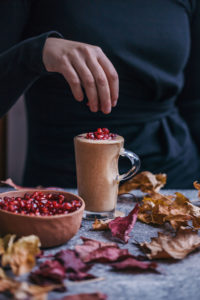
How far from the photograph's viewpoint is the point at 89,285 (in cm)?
61

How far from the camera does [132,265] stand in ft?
2.18

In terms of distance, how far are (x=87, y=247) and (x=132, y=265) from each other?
3.9 inches

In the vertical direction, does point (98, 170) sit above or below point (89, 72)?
below

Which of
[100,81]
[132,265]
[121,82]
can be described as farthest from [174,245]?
[121,82]

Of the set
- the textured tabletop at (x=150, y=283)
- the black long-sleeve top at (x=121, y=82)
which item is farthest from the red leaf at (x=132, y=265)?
the black long-sleeve top at (x=121, y=82)

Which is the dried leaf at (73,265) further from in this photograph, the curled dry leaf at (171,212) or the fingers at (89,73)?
the fingers at (89,73)

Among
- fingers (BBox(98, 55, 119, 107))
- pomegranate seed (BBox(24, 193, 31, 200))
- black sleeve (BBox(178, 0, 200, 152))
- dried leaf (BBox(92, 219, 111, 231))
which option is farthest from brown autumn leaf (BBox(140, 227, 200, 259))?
black sleeve (BBox(178, 0, 200, 152))

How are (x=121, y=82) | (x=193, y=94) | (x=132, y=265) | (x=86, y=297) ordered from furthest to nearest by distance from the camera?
(x=193, y=94) → (x=121, y=82) → (x=132, y=265) → (x=86, y=297)

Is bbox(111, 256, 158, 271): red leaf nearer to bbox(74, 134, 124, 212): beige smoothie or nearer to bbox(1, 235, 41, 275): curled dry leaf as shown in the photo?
bbox(1, 235, 41, 275): curled dry leaf

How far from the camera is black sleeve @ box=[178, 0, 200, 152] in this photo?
1598 mm

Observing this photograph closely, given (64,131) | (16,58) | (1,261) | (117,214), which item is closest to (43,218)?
(1,261)

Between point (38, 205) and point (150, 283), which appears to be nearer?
point (150, 283)

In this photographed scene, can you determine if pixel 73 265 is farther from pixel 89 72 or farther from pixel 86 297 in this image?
pixel 89 72

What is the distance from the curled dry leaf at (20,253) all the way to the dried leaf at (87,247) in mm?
79
